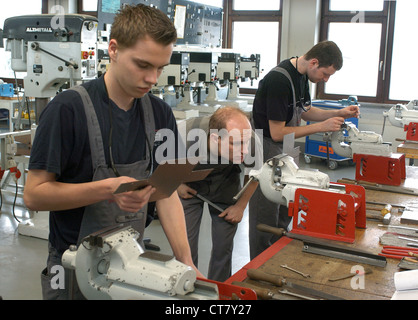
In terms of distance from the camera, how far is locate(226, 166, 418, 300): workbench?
1.33 m

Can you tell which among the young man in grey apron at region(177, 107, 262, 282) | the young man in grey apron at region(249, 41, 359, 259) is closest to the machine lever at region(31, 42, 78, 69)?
the young man in grey apron at region(249, 41, 359, 259)

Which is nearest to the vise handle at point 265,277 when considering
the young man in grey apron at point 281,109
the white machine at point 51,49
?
the young man in grey apron at point 281,109

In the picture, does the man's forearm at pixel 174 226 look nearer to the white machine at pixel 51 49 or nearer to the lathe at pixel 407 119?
the white machine at pixel 51 49

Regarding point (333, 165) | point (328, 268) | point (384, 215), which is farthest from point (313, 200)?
point (333, 165)

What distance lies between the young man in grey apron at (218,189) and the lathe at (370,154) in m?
0.56

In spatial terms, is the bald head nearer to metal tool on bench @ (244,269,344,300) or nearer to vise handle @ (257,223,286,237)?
vise handle @ (257,223,286,237)

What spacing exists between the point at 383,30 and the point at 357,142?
14.4 feet

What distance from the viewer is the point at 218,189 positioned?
2.12m

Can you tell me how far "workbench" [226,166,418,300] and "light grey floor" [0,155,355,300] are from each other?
1.36 meters

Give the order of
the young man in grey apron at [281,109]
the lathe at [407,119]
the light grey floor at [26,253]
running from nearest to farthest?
the young man in grey apron at [281,109]
the light grey floor at [26,253]
the lathe at [407,119]

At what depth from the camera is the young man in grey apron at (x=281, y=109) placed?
2547 millimetres

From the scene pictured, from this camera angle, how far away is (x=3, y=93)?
6.38 meters

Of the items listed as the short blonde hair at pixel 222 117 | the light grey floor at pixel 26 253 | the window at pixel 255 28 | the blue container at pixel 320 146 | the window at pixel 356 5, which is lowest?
the light grey floor at pixel 26 253

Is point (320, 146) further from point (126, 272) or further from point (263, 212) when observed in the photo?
point (126, 272)
